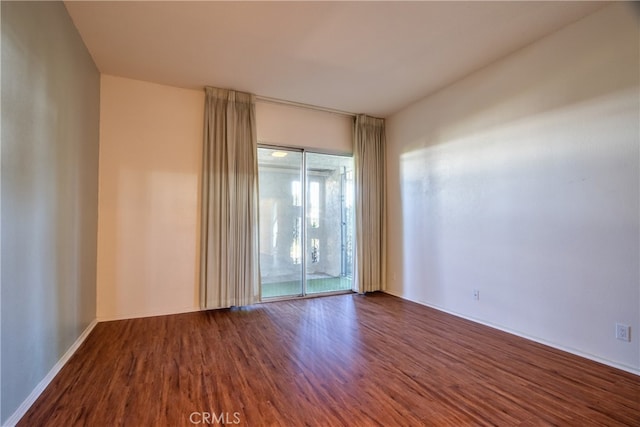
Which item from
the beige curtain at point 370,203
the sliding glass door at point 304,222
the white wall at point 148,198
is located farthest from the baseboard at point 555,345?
the white wall at point 148,198

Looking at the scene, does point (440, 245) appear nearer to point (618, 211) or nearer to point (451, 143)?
point (451, 143)

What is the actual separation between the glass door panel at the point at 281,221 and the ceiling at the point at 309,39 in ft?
3.48

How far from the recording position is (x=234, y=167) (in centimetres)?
396

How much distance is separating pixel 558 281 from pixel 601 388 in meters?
0.92

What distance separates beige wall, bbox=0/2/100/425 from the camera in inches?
65.2

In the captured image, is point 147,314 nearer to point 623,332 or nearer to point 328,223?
point 328,223

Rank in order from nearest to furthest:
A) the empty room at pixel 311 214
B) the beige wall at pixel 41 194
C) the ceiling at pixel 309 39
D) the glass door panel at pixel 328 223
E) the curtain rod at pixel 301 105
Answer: the beige wall at pixel 41 194
the empty room at pixel 311 214
the ceiling at pixel 309 39
the curtain rod at pixel 301 105
the glass door panel at pixel 328 223

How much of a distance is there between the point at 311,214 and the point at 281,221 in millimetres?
506


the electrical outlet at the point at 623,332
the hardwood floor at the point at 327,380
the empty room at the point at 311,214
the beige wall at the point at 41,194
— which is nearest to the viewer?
the beige wall at the point at 41,194

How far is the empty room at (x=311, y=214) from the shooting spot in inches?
74.7

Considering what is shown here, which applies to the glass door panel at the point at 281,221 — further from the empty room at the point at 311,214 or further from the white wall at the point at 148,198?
the white wall at the point at 148,198

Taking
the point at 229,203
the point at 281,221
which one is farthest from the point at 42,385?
the point at 281,221

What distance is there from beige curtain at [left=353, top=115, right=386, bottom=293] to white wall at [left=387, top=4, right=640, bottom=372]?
0.89 meters

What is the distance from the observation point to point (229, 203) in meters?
3.91
